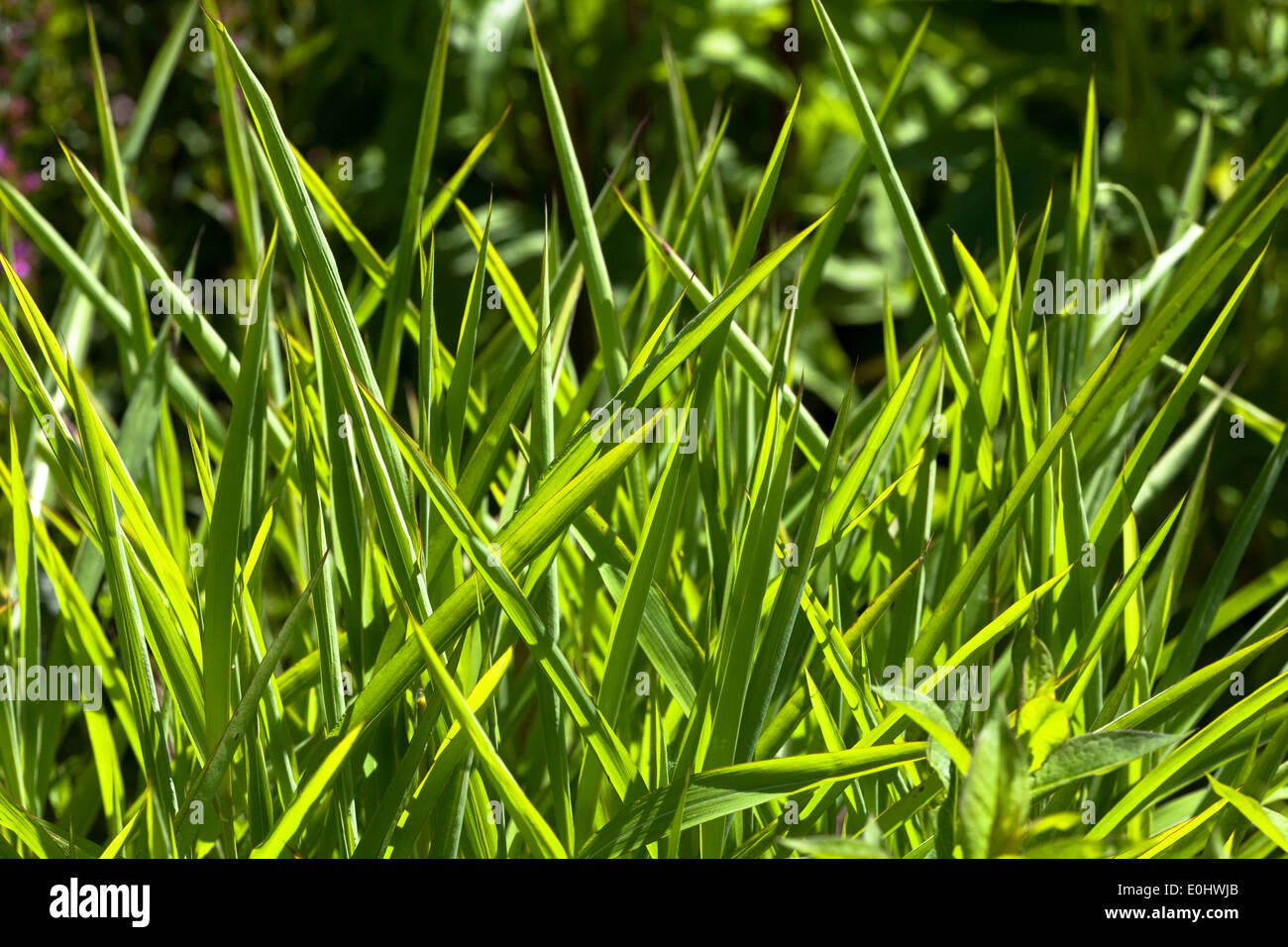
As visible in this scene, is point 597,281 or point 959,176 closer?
point 597,281

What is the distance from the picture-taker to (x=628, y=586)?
0.49 m

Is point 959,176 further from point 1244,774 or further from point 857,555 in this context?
point 1244,774

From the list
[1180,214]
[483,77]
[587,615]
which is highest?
[483,77]

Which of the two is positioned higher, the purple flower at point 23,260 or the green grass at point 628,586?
the purple flower at point 23,260

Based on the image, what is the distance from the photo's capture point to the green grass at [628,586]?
1.51 feet

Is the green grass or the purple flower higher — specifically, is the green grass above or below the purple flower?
below

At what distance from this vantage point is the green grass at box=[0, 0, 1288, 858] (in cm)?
46

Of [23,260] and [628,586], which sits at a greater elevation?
[23,260]

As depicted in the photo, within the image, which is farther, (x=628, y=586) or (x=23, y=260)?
(x=23, y=260)
